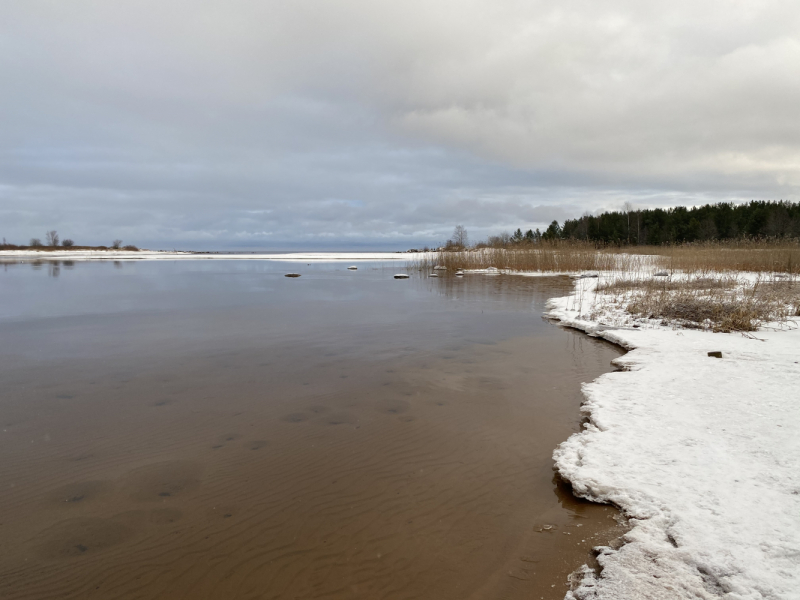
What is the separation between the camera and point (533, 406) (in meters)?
5.24

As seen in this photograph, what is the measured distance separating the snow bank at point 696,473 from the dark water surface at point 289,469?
10.9 inches

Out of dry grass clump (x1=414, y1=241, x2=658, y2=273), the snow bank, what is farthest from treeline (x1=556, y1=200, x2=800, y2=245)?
the snow bank

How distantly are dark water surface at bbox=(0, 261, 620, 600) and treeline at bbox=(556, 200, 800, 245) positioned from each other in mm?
39767

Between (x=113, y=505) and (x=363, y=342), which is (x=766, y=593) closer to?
(x=113, y=505)

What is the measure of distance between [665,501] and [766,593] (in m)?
0.90

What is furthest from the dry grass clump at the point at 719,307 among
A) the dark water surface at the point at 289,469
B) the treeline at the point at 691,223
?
the treeline at the point at 691,223

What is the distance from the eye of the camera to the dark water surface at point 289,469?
8.69 feet

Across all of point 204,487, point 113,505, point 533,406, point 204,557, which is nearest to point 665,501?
point 533,406

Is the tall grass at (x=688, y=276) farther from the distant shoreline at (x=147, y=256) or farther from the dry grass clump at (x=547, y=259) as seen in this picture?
the distant shoreline at (x=147, y=256)

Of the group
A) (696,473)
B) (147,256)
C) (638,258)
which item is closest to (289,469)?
(696,473)

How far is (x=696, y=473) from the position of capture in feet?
11.3

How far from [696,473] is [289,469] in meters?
3.20

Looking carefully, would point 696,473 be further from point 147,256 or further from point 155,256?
point 147,256

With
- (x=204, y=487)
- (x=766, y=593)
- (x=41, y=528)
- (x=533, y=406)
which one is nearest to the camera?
(x=766, y=593)
